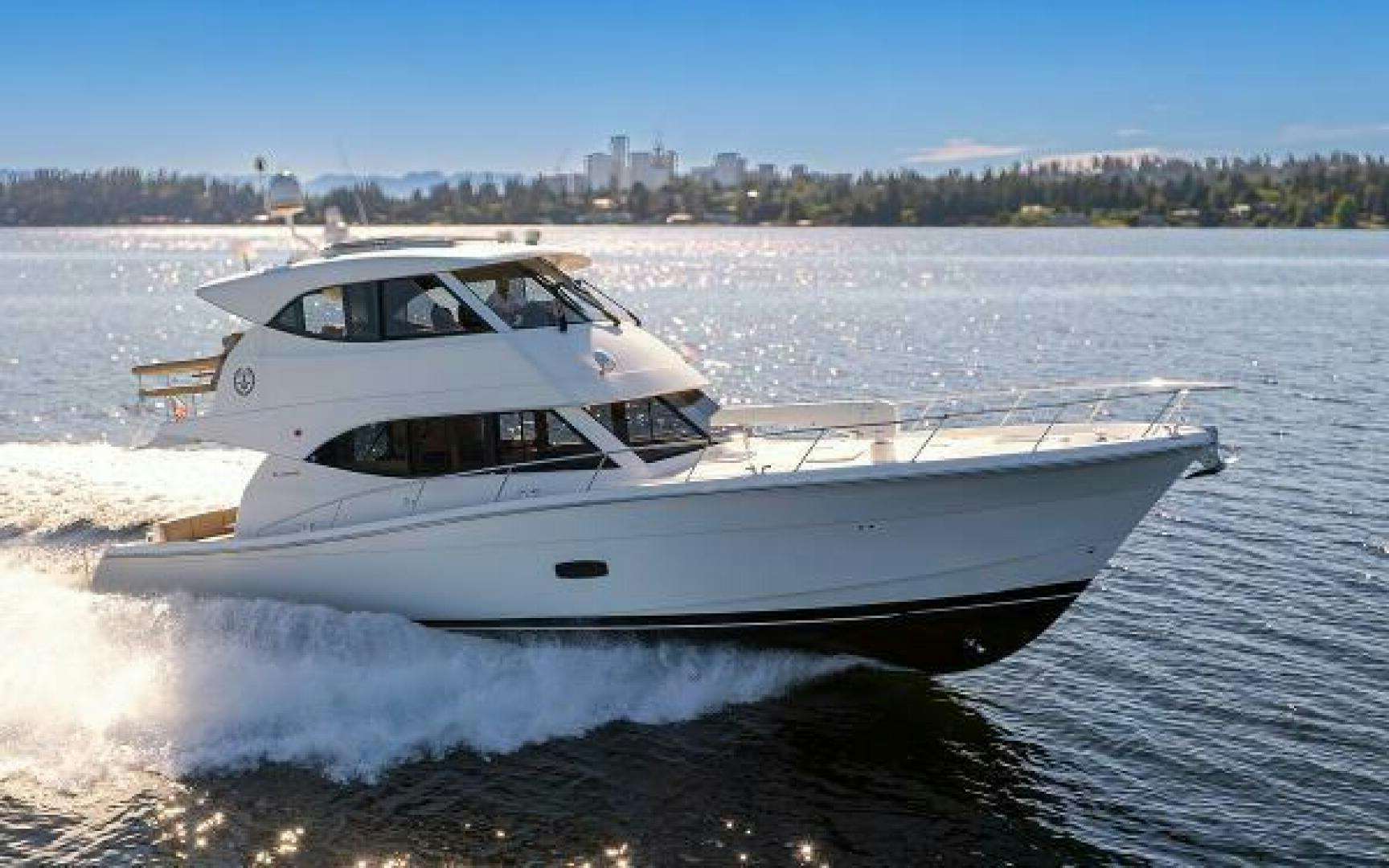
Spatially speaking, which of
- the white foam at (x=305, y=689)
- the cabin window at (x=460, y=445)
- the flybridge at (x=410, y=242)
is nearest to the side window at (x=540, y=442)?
the cabin window at (x=460, y=445)

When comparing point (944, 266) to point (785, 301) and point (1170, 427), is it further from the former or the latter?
point (1170, 427)

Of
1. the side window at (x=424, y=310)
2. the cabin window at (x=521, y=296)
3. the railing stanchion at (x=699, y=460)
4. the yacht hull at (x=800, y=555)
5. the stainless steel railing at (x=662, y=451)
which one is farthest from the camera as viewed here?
the cabin window at (x=521, y=296)

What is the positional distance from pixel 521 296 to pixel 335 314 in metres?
1.83

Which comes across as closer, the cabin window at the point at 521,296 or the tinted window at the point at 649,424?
the tinted window at the point at 649,424

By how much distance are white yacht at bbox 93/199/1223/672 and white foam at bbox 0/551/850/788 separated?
320mm

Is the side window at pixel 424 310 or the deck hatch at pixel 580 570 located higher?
the side window at pixel 424 310

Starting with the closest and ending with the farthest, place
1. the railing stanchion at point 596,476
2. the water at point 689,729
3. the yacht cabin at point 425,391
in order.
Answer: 1. the water at point 689,729
2. the railing stanchion at point 596,476
3. the yacht cabin at point 425,391

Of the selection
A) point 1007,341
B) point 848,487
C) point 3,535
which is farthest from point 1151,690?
point 1007,341

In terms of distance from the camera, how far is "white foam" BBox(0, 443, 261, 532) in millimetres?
18297

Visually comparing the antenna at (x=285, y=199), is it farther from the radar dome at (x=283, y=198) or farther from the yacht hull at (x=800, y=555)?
the yacht hull at (x=800, y=555)

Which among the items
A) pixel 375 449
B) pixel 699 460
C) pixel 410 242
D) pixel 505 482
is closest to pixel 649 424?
pixel 699 460

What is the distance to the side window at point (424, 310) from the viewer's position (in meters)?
13.6

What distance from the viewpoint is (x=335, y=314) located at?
544 inches

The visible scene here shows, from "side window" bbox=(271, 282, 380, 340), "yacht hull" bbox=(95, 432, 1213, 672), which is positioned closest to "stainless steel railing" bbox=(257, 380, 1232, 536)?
"yacht hull" bbox=(95, 432, 1213, 672)
